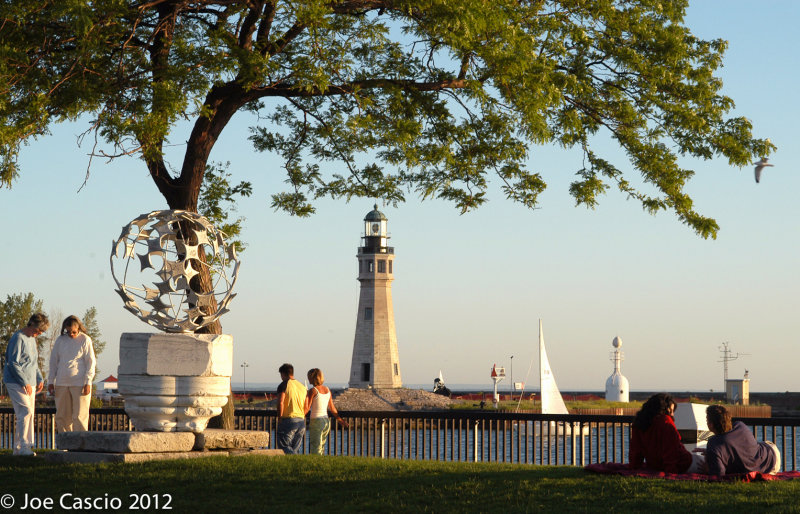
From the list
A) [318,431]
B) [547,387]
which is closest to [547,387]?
[547,387]

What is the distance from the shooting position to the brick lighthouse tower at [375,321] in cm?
7900

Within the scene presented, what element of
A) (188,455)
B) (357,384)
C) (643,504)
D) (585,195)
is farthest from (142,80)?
(357,384)

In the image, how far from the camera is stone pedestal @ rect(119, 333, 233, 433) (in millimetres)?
13406

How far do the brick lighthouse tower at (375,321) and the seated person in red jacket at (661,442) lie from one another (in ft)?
220

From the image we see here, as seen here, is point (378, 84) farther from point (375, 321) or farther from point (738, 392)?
point (738, 392)

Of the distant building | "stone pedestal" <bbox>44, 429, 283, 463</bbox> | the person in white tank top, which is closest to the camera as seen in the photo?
"stone pedestal" <bbox>44, 429, 283, 463</bbox>

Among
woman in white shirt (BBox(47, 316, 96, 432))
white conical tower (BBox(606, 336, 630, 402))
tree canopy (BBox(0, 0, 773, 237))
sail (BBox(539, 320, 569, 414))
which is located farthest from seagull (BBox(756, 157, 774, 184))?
white conical tower (BBox(606, 336, 630, 402))

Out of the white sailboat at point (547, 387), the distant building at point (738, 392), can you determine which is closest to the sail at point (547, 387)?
the white sailboat at point (547, 387)

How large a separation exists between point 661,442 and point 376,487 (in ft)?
11.0

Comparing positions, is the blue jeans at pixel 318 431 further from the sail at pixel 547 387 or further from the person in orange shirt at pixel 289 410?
the sail at pixel 547 387

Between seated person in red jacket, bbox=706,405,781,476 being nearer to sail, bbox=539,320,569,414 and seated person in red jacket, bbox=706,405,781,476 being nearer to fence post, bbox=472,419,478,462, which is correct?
fence post, bbox=472,419,478,462

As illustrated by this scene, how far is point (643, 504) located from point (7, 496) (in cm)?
725

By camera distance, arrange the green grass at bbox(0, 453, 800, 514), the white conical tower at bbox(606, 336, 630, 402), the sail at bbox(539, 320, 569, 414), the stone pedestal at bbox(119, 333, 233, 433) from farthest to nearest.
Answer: the white conical tower at bbox(606, 336, 630, 402) → the sail at bbox(539, 320, 569, 414) → the stone pedestal at bbox(119, 333, 233, 433) → the green grass at bbox(0, 453, 800, 514)

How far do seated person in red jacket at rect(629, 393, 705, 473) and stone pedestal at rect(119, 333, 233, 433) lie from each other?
570cm
